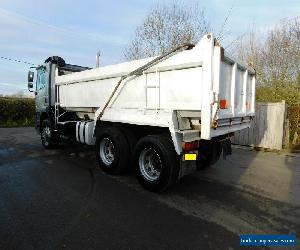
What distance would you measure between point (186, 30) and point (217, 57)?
44.6 ft

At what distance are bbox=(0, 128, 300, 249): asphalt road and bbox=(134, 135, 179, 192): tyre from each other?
0.22 metres

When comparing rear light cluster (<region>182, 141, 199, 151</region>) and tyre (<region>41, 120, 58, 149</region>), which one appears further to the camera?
tyre (<region>41, 120, 58, 149</region>)

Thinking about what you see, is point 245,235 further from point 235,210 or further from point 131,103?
point 131,103

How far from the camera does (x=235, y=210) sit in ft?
15.4

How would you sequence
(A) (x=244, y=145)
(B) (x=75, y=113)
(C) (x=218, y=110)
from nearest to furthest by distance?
(C) (x=218, y=110), (B) (x=75, y=113), (A) (x=244, y=145)

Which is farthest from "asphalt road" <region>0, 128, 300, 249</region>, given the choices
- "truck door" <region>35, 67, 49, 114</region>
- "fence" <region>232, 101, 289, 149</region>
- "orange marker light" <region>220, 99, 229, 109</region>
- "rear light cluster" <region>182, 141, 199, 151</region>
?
"fence" <region>232, 101, 289, 149</region>

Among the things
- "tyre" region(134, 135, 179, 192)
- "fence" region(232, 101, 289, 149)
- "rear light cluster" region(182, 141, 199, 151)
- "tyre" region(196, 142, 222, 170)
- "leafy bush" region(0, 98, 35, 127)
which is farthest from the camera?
"leafy bush" region(0, 98, 35, 127)

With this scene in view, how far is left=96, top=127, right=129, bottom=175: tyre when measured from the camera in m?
6.23

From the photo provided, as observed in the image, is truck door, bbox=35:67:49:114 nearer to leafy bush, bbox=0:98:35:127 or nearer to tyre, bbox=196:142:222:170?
tyre, bbox=196:142:222:170

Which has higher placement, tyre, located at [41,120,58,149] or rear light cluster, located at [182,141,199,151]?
rear light cluster, located at [182,141,199,151]

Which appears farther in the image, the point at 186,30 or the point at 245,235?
the point at 186,30

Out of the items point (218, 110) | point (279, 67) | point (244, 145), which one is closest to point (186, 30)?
point (279, 67)

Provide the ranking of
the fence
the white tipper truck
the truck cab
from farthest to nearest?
the fence
the truck cab
the white tipper truck

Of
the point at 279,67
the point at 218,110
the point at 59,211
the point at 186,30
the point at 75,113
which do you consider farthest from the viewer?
the point at 186,30
